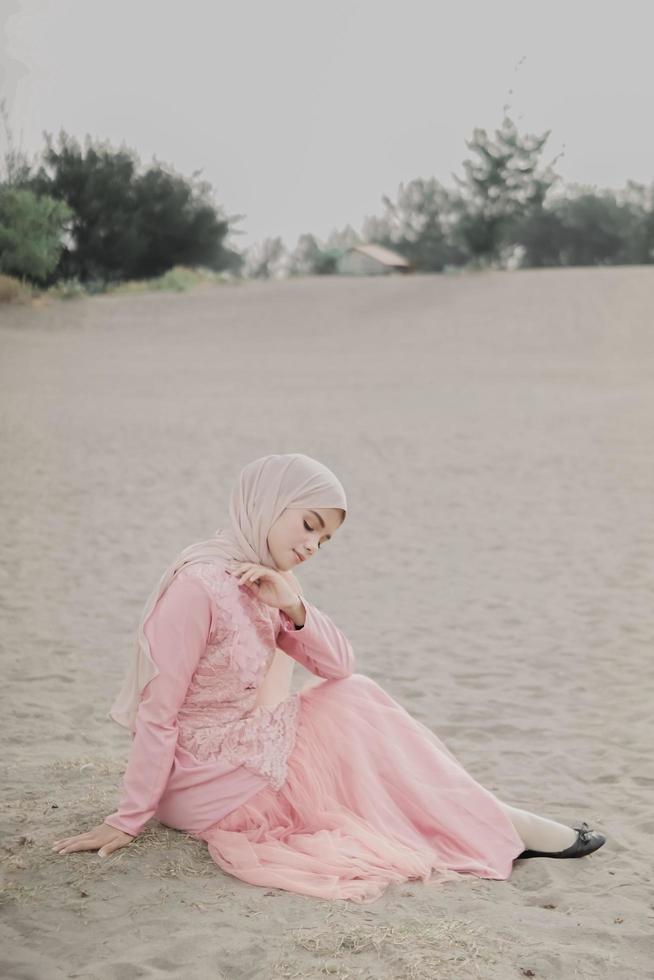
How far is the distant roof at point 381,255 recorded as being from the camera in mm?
28875

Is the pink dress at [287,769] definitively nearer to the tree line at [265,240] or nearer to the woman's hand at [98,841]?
the woman's hand at [98,841]

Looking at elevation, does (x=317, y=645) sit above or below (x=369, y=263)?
below

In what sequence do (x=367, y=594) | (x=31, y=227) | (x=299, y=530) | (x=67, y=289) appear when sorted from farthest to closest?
(x=67, y=289), (x=31, y=227), (x=367, y=594), (x=299, y=530)

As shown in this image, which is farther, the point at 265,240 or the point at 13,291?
the point at 265,240

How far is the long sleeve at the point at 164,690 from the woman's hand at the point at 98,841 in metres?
0.08

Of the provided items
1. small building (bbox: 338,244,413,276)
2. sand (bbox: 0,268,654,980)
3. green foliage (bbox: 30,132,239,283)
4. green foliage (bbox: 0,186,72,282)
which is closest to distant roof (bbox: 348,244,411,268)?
small building (bbox: 338,244,413,276)

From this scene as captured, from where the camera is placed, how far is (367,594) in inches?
284

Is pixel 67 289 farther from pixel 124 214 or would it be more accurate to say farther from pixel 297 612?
pixel 297 612

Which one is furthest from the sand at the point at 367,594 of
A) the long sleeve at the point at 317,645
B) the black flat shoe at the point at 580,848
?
the long sleeve at the point at 317,645

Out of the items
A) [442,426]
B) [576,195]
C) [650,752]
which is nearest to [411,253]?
[576,195]

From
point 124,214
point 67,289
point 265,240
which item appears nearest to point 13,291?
point 67,289

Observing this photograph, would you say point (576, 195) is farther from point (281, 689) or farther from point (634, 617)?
point (281, 689)

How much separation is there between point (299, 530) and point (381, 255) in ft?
88.3

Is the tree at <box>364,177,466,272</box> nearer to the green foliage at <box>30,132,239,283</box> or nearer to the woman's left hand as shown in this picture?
the green foliage at <box>30,132,239,283</box>
